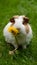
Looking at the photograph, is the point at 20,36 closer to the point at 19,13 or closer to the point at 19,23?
the point at 19,23

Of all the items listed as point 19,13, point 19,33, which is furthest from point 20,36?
point 19,13

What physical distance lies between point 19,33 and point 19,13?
1435 millimetres

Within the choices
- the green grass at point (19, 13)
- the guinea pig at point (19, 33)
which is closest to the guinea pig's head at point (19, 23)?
the guinea pig at point (19, 33)

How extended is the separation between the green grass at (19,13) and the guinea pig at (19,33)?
5.8 inches

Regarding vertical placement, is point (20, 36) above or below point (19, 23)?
below

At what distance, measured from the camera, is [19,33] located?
10.3 ft

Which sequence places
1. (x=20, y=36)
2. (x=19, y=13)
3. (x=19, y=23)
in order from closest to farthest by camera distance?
(x=19, y=23) → (x=20, y=36) → (x=19, y=13)

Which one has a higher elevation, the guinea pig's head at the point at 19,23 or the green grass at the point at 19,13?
the guinea pig's head at the point at 19,23

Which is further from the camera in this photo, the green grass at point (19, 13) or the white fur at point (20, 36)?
the green grass at point (19, 13)

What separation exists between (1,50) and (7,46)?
12 cm

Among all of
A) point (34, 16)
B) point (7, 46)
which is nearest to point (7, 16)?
point (34, 16)

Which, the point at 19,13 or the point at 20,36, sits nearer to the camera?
the point at 20,36

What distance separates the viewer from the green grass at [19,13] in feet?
11.1

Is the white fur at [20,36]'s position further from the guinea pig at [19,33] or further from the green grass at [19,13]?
the green grass at [19,13]
